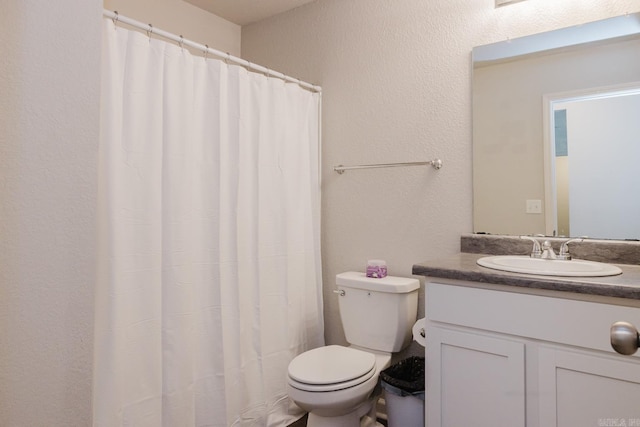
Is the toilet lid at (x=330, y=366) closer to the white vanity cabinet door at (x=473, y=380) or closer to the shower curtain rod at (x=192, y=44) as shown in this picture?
the white vanity cabinet door at (x=473, y=380)

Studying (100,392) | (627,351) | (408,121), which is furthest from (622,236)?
(100,392)

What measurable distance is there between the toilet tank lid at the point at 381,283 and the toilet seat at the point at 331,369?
33 cm

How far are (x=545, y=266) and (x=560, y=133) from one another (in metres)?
0.65

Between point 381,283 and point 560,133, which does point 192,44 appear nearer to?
point 381,283

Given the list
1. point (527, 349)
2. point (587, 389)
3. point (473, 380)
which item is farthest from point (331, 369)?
point (587, 389)

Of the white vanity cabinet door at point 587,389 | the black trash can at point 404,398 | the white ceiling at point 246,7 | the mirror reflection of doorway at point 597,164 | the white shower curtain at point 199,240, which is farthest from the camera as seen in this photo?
the white ceiling at point 246,7

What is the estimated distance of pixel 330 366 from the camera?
1.80 meters

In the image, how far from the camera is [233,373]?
1.93 m

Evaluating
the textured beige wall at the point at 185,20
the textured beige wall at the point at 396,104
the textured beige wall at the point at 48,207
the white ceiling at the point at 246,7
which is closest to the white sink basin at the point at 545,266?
the textured beige wall at the point at 396,104

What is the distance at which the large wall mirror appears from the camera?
1664 millimetres

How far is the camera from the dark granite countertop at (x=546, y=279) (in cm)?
118

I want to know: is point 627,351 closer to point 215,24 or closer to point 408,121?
point 408,121

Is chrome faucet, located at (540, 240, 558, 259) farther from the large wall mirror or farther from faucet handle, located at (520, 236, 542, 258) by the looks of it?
the large wall mirror

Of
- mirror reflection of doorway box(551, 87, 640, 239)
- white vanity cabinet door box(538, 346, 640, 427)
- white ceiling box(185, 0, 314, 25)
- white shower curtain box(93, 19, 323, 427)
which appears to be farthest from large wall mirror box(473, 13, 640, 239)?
white ceiling box(185, 0, 314, 25)
